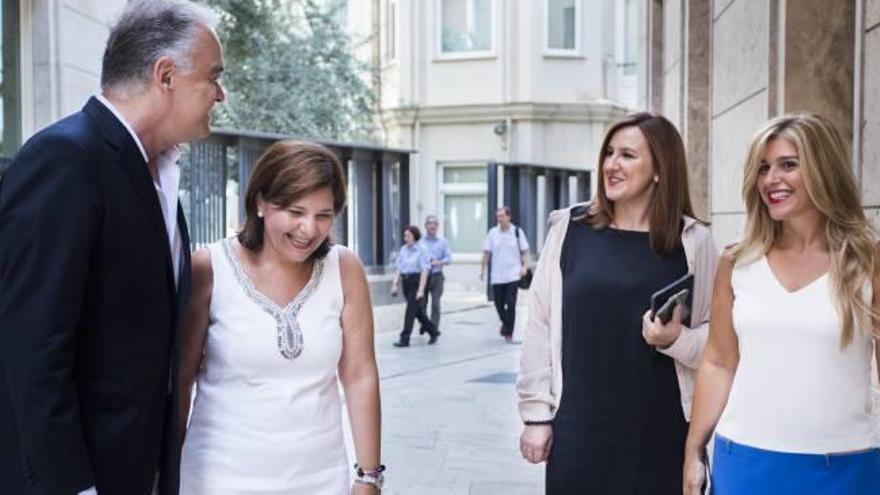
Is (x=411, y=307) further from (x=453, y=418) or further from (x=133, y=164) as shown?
(x=133, y=164)

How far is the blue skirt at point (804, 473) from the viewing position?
2.42 meters

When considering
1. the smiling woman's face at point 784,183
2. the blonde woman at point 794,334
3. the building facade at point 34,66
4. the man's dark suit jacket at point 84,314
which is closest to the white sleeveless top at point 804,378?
the blonde woman at point 794,334

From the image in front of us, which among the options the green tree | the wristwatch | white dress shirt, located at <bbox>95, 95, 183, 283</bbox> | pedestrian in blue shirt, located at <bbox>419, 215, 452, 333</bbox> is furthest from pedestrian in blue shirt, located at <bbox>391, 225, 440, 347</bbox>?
white dress shirt, located at <bbox>95, 95, 183, 283</bbox>

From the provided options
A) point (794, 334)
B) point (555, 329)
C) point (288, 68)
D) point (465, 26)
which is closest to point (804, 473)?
point (794, 334)

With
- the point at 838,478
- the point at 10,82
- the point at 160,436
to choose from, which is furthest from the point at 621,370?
the point at 10,82

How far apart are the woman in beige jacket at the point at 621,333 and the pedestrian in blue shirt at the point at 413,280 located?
1001cm

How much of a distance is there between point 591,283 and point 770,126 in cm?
72

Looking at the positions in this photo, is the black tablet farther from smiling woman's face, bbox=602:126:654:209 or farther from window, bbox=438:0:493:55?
window, bbox=438:0:493:55

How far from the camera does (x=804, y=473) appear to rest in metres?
2.44

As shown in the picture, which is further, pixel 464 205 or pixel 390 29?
pixel 390 29

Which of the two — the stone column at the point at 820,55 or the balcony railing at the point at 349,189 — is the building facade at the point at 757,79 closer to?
the stone column at the point at 820,55

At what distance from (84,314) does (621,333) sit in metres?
1.63

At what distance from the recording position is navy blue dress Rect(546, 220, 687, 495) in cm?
293

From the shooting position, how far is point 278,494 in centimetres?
245
